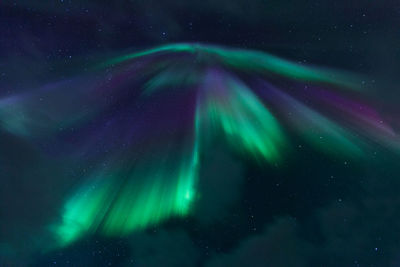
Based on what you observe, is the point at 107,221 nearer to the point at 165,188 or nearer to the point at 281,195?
the point at 165,188

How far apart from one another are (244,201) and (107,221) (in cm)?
204

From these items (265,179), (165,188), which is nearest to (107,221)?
(165,188)

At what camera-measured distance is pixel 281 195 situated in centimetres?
1956

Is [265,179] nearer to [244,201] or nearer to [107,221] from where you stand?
[244,201]

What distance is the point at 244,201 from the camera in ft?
64.4

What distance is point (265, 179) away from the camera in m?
Result: 19.5

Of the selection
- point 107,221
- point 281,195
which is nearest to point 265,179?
point 281,195

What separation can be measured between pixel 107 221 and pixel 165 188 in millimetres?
973

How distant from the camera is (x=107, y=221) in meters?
19.4

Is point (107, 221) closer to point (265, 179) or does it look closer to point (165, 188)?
point (165, 188)

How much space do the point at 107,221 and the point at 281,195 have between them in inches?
102

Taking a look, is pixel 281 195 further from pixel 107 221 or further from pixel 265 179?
pixel 107 221

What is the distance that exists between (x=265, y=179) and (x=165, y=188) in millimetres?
1471

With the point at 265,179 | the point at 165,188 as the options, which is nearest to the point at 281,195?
the point at 265,179
